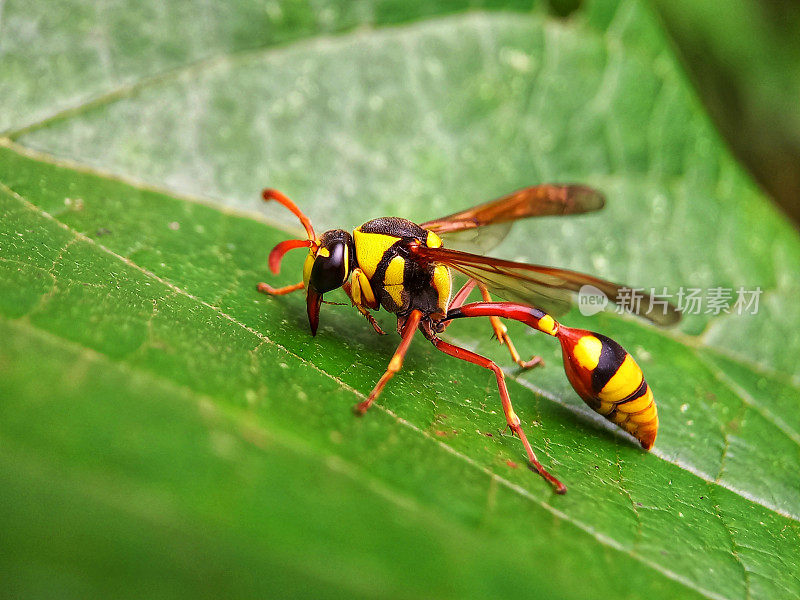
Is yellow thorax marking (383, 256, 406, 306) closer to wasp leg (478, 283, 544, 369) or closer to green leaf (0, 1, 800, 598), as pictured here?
green leaf (0, 1, 800, 598)

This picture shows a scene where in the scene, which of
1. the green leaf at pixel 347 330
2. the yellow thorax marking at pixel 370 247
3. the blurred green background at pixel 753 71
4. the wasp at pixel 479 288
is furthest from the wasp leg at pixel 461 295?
the blurred green background at pixel 753 71

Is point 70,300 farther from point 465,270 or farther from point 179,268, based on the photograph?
point 465,270

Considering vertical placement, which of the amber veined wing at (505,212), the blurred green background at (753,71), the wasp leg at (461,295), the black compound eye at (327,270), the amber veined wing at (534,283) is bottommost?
the black compound eye at (327,270)

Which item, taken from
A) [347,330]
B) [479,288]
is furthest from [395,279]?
[479,288]

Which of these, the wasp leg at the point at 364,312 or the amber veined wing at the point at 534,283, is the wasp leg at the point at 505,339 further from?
the wasp leg at the point at 364,312

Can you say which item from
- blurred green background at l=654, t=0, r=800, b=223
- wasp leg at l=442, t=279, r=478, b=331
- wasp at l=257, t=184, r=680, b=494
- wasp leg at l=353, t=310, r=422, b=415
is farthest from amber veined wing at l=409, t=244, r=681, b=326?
blurred green background at l=654, t=0, r=800, b=223

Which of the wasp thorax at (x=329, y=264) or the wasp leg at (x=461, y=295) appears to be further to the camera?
the wasp leg at (x=461, y=295)
